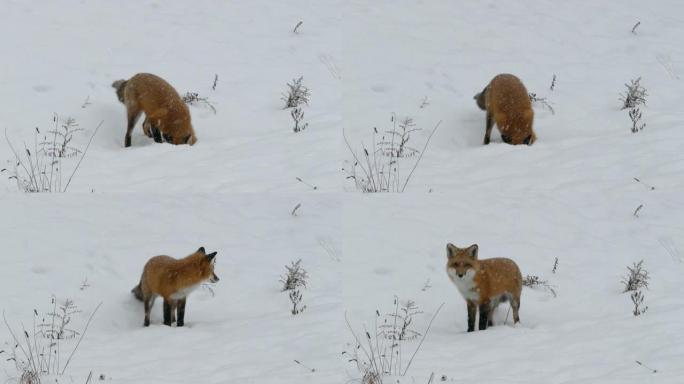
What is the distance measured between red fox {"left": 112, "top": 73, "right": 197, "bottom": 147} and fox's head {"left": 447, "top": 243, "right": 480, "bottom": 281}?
160 inches

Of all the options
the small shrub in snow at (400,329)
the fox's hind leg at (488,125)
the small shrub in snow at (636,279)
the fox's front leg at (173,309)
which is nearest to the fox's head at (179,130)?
the fox's front leg at (173,309)

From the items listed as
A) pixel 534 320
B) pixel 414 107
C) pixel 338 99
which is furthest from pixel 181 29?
pixel 534 320

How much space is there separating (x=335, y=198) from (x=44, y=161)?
424 centimetres

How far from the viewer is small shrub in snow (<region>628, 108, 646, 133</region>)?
41.0ft

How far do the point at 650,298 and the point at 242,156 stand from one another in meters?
5.45

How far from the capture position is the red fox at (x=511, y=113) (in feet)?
39.2

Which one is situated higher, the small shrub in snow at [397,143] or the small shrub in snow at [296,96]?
the small shrub in snow at [296,96]

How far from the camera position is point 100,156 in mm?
10984

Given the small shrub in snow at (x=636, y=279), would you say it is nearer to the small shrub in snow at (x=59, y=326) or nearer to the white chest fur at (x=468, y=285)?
the white chest fur at (x=468, y=285)

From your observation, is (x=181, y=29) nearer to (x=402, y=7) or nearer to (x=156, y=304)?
(x=402, y=7)

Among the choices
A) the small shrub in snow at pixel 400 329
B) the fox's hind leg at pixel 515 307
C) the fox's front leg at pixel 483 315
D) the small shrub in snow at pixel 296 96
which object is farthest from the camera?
the small shrub in snow at pixel 296 96

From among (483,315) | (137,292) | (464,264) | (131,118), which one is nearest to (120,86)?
(131,118)

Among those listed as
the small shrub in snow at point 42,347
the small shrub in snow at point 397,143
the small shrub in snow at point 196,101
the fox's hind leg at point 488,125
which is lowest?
the small shrub in snow at point 42,347

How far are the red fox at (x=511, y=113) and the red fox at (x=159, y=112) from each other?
4232mm
